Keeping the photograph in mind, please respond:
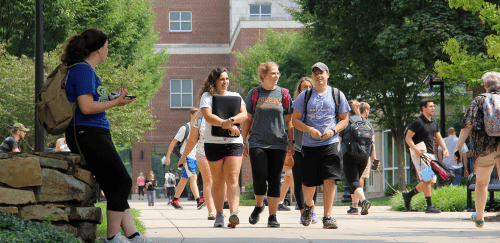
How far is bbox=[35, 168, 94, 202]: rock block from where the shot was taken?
479 centimetres

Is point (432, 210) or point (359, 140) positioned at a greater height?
point (359, 140)

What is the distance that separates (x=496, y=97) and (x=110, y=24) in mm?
17824

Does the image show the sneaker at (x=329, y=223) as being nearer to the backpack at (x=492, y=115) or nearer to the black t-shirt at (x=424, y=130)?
the backpack at (x=492, y=115)

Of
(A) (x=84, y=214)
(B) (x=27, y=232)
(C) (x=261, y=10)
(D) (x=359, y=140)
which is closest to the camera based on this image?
(B) (x=27, y=232)

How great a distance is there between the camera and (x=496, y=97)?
738cm

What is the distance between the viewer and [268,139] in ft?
23.8

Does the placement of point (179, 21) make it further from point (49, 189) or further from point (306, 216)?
point (49, 189)

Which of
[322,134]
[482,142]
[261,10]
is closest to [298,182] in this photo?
[322,134]

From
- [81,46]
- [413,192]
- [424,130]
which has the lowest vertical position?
[413,192]

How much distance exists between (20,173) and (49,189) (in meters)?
0.25

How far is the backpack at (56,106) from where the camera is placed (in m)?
4.79

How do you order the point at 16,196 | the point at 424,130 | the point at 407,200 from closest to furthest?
1. the point at 16,196
2. the point at 424,130
3. the point at 407,200

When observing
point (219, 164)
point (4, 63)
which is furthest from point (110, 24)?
point (219, 164)

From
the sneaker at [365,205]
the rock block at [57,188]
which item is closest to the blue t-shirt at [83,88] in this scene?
the rock block at [57,188]
